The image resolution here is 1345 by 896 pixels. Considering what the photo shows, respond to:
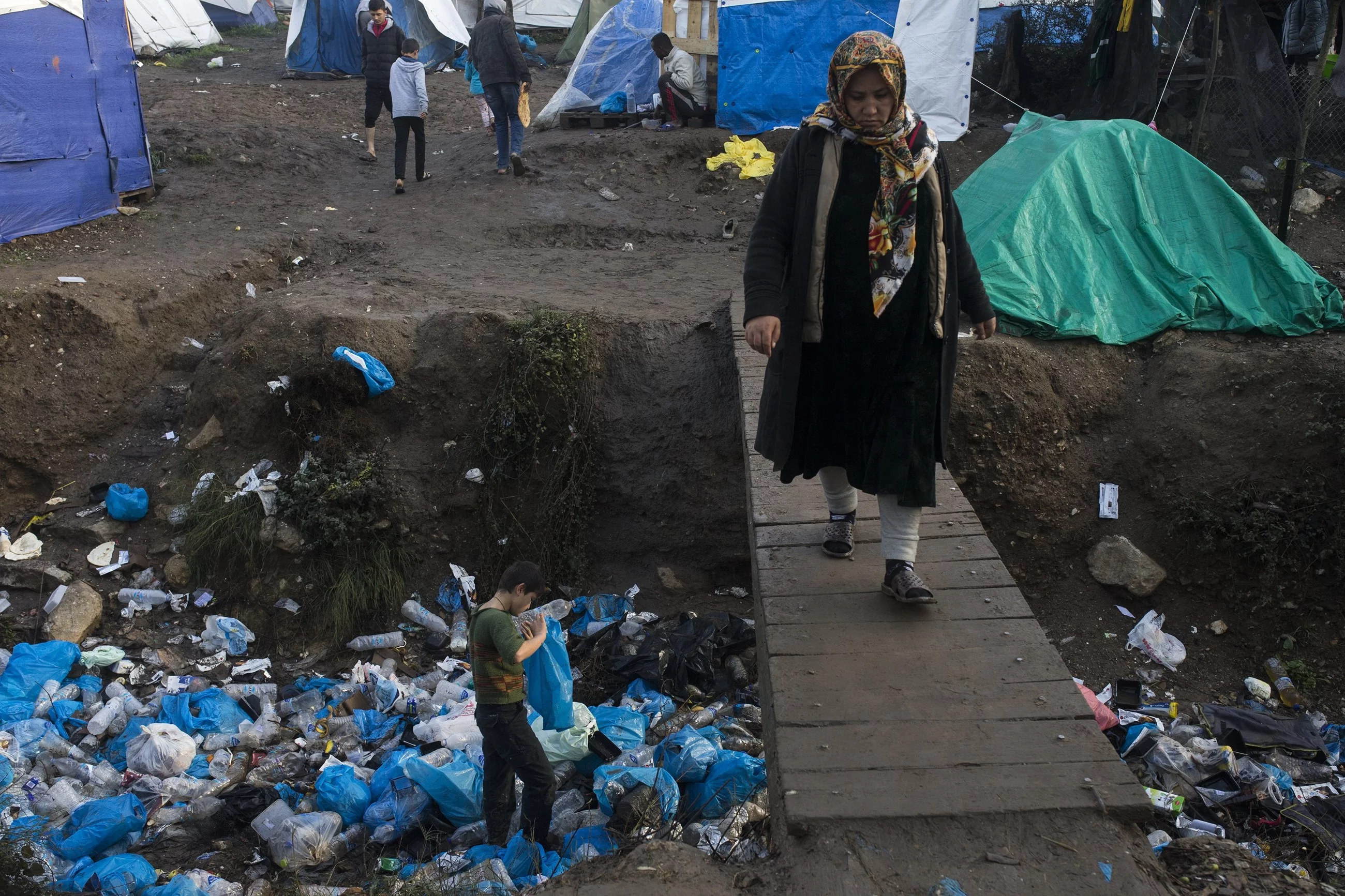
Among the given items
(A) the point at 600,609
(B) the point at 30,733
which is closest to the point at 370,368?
(A) the point at 600,609

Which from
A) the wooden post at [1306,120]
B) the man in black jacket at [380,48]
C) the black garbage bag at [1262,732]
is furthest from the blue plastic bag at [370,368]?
the wooden post at [1306,120]

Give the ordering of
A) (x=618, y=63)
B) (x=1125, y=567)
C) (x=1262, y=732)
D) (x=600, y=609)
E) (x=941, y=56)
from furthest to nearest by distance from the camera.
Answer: (x=618, y=63), (x=941, y=56), (x=600, y=609), (x=1125, y=567), (x=1262, y=732)

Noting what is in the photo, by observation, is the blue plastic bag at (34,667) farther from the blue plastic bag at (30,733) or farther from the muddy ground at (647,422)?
the muddy ground at (647,422)

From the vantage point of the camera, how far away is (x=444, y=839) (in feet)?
12.4

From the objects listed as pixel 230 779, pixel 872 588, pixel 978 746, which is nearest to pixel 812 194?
pixel 872 588

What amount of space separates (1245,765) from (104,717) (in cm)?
508

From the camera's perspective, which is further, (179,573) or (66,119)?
(66,119)

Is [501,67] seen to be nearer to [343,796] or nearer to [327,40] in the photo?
[327,40]

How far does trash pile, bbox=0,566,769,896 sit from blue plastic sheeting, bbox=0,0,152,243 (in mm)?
3601

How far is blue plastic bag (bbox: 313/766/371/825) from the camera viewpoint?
390cm

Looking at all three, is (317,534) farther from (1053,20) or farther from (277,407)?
(1053,20)

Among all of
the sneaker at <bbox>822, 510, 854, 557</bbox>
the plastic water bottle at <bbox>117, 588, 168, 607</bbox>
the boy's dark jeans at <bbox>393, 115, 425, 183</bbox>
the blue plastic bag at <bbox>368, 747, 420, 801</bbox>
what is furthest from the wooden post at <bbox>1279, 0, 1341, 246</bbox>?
the plastic water bottle at <bbox>117, 588, 168, 607</bbox>

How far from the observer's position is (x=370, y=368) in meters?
5.76

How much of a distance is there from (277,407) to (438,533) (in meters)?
1.25
